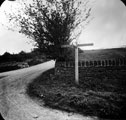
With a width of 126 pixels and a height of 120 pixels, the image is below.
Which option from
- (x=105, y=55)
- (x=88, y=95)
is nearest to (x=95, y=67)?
(x=88, y=95)

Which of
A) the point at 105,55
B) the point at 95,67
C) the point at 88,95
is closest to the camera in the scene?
Answer: the point at 88,95

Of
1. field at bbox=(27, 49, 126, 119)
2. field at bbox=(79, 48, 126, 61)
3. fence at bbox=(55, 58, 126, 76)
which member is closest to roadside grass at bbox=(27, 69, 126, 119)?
field at bbox=(27, 49, 126, 119)

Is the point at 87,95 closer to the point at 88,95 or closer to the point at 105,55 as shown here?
the point at 88,95

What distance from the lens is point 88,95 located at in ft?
16.3

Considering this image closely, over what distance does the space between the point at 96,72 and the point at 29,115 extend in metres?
3.62

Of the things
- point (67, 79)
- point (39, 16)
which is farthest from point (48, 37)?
point (67, 79)

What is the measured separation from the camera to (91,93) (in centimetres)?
507

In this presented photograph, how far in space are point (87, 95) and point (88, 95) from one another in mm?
38

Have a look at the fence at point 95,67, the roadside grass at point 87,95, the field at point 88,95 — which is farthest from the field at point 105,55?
the roadside grass at point 87,95

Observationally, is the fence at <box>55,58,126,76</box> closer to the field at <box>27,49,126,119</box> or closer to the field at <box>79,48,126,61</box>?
the field at <box>27,49,126,119</box>

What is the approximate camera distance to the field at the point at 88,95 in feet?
13.5

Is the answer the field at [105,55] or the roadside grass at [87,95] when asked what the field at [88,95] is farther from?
the field at [105,55]

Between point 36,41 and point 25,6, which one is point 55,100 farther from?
point 25,6

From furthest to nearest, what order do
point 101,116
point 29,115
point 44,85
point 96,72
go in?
point 44,85 → point 96,72 → point 29,115 → point 101,116
